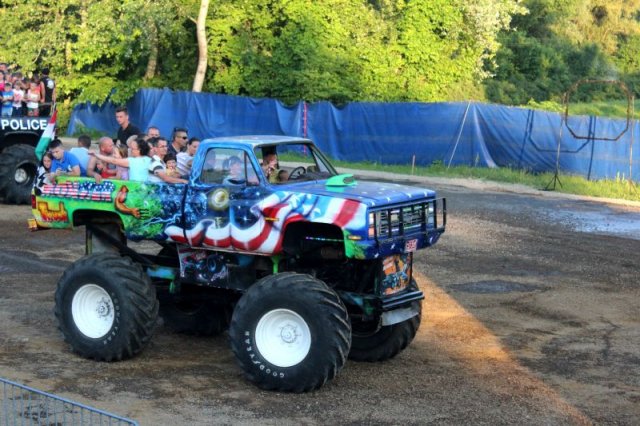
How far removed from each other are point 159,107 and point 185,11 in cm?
370

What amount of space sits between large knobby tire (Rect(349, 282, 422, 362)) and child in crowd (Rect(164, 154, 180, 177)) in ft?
8.17

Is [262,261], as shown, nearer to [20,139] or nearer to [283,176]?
[283,176]

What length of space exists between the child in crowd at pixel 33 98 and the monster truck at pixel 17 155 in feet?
0.47

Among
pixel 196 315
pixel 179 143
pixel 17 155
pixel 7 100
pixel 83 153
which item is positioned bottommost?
pixel 196 315

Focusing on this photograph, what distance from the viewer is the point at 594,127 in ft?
93.6

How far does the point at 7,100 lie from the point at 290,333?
43.7 feet

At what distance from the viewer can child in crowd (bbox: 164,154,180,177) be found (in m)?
10.8

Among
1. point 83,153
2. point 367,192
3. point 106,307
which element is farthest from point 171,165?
point 367,192

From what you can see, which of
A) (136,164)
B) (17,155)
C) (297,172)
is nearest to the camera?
(297,172)

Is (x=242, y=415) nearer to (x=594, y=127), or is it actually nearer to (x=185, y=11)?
(x=594, y=127)

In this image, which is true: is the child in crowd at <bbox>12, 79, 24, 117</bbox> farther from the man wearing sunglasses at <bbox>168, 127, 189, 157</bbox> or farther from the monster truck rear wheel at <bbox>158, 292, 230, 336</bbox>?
the monster truck rear wheel at <bbox>158, 292, 230, 336</bbox>

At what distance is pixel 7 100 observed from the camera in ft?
68.3

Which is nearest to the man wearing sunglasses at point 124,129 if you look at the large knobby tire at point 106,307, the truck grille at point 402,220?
the large knobby tire at point 106,307

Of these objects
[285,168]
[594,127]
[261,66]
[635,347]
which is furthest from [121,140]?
[261,66]
